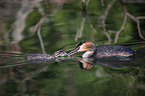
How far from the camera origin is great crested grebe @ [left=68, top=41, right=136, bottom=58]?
6.14 m

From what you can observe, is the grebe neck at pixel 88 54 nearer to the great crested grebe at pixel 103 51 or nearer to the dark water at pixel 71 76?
the great crested grebe at pixel 103 51

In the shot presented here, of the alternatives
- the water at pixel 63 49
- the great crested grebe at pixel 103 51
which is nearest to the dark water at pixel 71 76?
the water at pixel 63 49

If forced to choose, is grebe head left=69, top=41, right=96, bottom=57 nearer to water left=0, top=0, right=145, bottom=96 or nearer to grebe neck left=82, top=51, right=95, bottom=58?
grebe neck left=82, top=51, right=95, bottom=58

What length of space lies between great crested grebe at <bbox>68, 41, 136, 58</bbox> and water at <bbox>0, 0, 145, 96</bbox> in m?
0.20

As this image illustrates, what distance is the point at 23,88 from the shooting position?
442 centimetres

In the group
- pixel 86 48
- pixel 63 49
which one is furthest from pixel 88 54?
pixel 63 49

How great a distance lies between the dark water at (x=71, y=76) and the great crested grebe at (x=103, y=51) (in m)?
0.24

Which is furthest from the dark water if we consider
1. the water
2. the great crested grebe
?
the great crested grebe

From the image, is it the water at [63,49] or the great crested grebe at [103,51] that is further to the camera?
the great crested grebe at [103,51]

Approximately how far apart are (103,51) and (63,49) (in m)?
1.14

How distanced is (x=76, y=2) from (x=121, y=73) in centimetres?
867

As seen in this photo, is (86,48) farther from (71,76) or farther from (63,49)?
(71,76)

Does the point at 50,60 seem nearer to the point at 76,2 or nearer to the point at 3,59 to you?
the point at 3,59

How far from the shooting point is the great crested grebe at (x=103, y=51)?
6.14 metres
